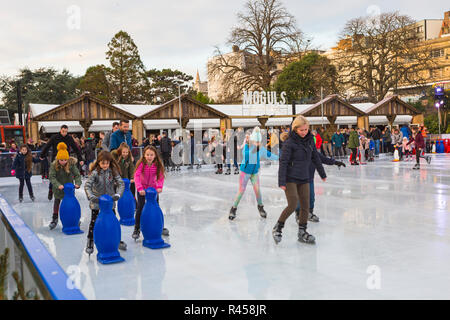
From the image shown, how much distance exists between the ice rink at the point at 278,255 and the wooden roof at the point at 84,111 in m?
12.5

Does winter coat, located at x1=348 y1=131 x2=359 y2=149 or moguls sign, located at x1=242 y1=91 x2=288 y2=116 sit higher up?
moguls sign, located at x1=242 y1=91 x2=288 y2=116

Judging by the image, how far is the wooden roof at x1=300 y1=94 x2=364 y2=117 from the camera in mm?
25250

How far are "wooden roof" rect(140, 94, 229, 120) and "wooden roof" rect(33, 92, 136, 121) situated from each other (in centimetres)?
136

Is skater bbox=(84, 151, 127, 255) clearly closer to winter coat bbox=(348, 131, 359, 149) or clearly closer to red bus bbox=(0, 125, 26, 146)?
winter coat bbox=(348, 131, 359, 149)

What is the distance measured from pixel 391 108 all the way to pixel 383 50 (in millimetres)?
9280

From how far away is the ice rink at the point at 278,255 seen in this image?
3.66 m

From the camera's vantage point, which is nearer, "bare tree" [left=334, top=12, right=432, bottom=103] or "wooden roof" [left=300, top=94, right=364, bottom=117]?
"wooden roof" [left=300, top=94, right=364, bottom=117]

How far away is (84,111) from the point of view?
2111cm

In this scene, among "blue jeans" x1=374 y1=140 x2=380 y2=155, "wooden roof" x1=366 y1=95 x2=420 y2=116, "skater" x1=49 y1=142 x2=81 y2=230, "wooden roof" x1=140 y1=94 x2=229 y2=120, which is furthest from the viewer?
"wooden roof" x1=366 y1=95 x2=420 y2=116

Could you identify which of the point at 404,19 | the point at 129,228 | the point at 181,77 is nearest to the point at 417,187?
the point at 129,228

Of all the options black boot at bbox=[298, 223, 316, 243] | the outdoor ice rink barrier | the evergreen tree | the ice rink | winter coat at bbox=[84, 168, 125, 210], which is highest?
the evergreen tree

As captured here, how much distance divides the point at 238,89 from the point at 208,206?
30840 millimetres

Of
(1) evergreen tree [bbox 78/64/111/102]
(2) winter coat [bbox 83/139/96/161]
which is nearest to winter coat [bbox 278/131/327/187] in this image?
(2) winter coat [bbox 83/139/96/161]

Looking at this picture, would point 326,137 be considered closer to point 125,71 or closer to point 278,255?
point 278,255
